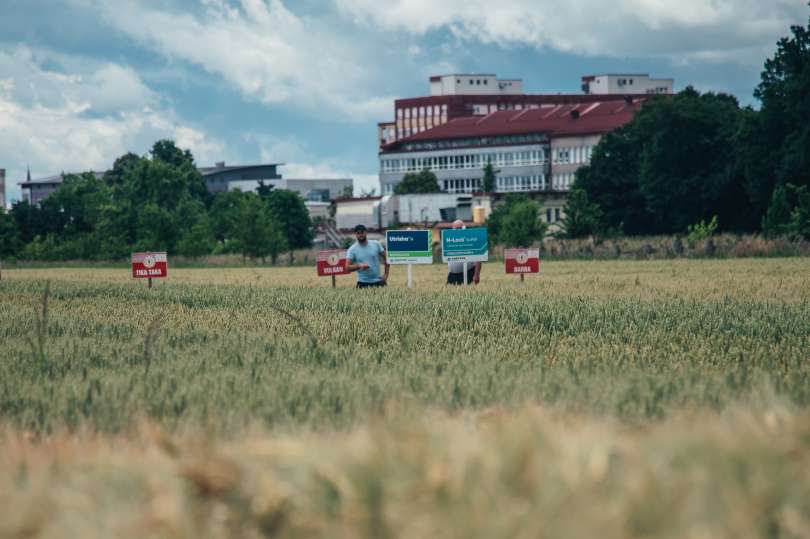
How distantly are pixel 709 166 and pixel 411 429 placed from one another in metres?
99.7

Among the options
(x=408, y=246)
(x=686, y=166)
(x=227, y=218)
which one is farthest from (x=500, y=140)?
(x=408, y=246)

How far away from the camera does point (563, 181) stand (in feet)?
600

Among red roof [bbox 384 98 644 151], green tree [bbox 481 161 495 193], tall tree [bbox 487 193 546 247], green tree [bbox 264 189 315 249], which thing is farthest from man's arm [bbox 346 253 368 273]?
green tree [bbox 481 161 495 193]

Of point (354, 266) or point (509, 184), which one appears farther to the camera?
point (509, 184)

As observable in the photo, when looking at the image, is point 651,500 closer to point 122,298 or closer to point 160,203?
point 122,298

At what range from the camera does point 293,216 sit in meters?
160

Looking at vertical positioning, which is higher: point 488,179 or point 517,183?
point 488,179

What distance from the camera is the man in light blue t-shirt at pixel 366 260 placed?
27703 millimetres

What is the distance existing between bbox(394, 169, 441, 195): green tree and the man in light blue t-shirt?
15533 centimetres

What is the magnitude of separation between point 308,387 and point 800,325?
Result: 924cm

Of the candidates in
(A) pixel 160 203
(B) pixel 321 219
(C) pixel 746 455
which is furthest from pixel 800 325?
(B) pixel 321 219

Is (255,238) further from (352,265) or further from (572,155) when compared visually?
(572,155)

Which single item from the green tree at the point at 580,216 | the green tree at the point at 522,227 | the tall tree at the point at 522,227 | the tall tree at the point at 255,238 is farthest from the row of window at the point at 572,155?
the tall tree at the point at 255,238

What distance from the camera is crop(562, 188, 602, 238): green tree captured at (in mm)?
108125
